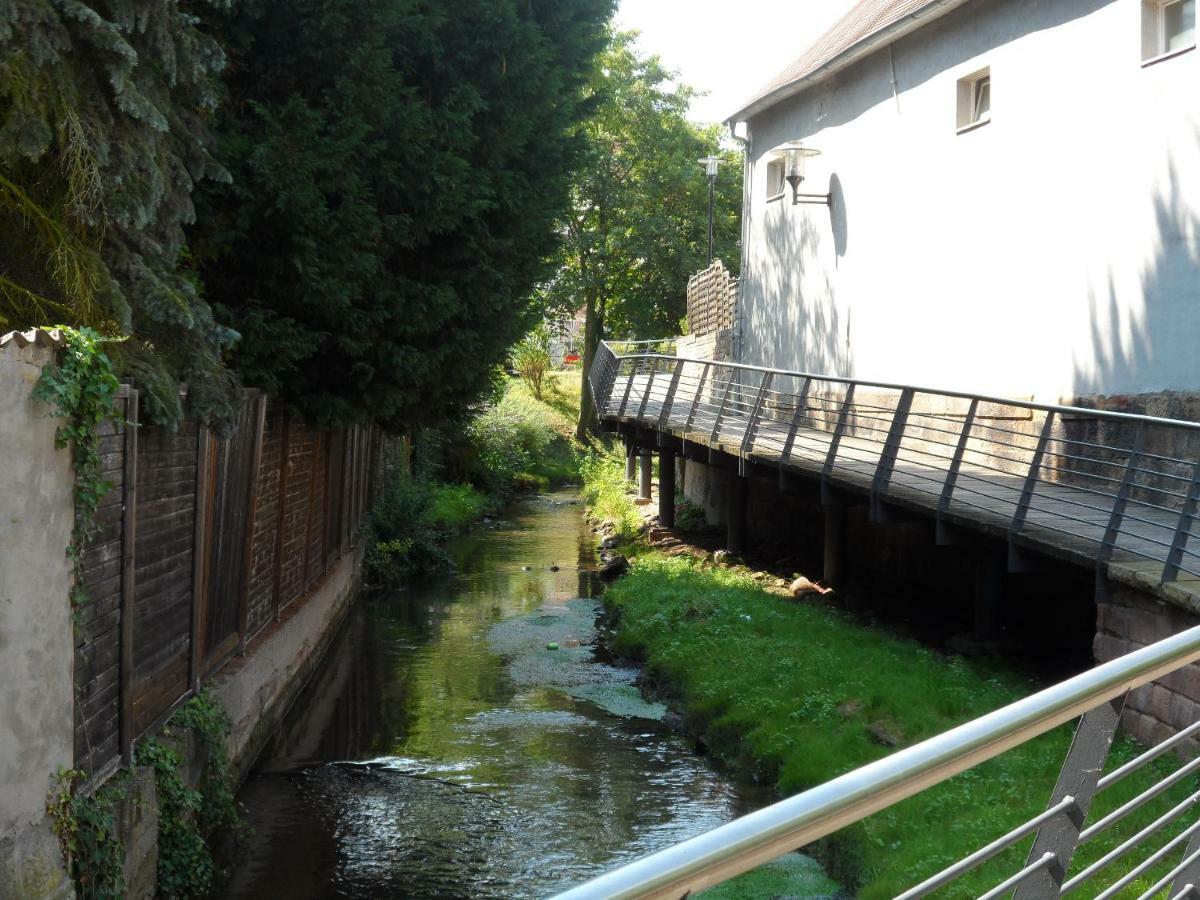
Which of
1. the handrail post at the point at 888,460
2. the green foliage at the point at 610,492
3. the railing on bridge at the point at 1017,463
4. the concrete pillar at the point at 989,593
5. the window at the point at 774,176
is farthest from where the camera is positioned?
the green foliage at the point at 610,492

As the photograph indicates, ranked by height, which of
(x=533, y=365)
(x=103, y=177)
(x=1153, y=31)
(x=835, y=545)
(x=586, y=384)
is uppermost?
(x=1153, y=31)

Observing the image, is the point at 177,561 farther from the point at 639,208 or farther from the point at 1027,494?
the point at 639,208

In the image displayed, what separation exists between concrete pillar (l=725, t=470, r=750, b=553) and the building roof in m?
5.98

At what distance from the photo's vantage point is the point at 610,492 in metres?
27.4

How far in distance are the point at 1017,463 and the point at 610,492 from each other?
14644 mm

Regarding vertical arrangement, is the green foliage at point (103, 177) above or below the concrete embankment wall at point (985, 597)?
above

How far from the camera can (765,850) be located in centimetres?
142

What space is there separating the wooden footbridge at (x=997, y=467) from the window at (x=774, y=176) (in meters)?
3.25

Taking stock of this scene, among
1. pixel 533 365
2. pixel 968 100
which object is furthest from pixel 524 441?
pixel 968 100

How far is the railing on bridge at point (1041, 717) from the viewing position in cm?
145

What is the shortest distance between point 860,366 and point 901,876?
1161 centimetres

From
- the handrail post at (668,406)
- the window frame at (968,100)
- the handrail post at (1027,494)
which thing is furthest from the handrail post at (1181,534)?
the handrail post at (668,406)

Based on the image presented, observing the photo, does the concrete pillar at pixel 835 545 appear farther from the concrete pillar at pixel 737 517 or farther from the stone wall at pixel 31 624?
the stone wall at pixel 31 624

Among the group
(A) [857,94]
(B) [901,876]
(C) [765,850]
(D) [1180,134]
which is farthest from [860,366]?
(C) [765,850]
